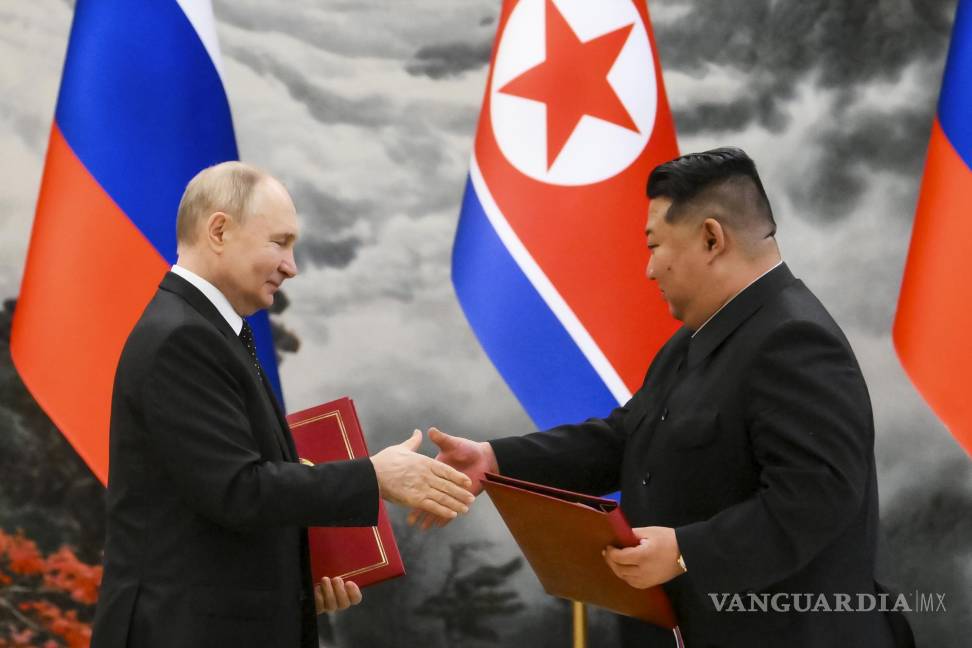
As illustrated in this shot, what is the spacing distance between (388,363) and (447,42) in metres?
1.17

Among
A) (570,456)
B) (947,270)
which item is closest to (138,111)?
(570,456)

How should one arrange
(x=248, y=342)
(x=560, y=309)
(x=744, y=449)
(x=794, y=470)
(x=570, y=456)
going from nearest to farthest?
(x=794, y=470) → (x=744, y=449) → (x=248, y=342) → (x=570, y=456) → (x=560, y=309)

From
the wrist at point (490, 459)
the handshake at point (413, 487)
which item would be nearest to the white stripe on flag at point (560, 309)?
the wrist at point (490, 459)

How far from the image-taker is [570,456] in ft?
7.48

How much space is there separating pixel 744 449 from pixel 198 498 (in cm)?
94

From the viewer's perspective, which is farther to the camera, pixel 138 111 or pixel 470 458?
pixel 138 111

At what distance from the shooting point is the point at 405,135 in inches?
141

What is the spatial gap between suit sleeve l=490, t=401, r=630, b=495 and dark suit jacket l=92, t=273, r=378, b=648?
545 mm

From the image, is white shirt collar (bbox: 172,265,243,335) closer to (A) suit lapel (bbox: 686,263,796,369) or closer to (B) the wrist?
(B) the wrist

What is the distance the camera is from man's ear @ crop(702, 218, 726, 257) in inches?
73.0

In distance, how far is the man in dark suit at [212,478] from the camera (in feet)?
5.59

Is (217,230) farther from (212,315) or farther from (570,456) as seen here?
(570,456)

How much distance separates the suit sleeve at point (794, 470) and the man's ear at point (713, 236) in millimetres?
230

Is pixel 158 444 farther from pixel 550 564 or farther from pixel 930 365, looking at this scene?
pixel 930 365
